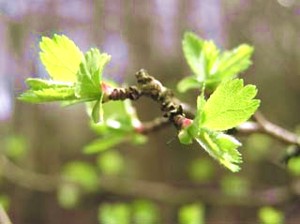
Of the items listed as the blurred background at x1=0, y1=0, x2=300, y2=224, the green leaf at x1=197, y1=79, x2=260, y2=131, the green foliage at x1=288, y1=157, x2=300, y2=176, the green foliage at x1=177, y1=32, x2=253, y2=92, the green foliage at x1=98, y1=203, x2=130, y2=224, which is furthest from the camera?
the blurred background at x1=0, y1=0, x2=300, y2=224

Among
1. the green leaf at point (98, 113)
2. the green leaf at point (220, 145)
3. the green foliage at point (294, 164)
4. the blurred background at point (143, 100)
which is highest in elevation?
the green leaf at point (98, 113)

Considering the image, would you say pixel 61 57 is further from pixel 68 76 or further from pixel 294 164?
pixel 294 164

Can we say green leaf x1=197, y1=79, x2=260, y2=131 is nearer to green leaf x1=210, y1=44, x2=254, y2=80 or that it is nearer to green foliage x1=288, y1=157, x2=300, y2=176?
green leaf x1=210, y1=44, x2=254, y2=80

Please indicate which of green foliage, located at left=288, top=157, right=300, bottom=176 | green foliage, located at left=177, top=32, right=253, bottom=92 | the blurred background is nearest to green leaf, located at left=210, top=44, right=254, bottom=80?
green foliage, located at left=177, top=32, right=253, bottom=92

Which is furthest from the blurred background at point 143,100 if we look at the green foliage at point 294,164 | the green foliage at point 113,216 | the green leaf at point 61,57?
the green leaf at point 61,57

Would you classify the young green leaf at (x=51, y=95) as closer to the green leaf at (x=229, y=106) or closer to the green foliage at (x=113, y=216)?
the green leaf at (x=229, y=106)

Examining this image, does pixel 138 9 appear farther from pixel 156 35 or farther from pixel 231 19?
pixel 231 19
